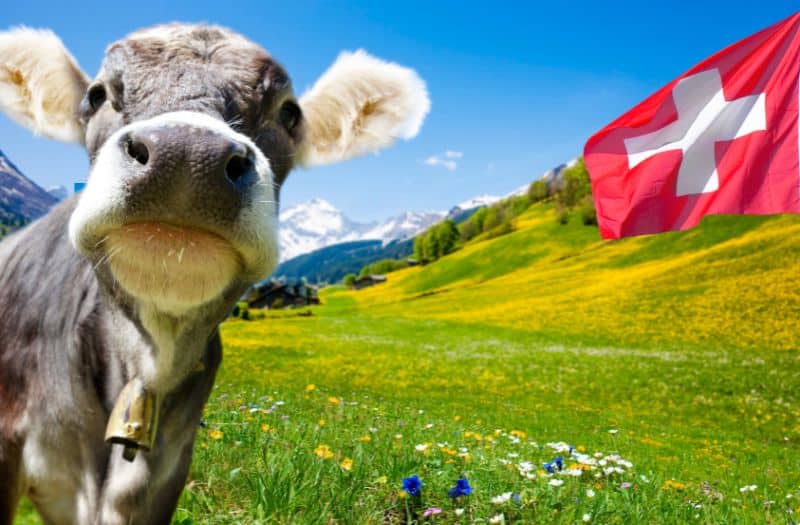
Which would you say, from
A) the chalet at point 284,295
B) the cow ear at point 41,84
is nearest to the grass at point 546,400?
the cow ear at point 41,84

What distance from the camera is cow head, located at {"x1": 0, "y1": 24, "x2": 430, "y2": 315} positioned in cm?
194

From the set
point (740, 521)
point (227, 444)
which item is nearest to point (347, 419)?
point (227, 444)

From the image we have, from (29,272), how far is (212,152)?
7.29 ft

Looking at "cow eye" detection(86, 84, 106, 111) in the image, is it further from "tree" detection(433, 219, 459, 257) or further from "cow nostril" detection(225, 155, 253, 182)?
"tree" detection(433, 219, 459, 257)

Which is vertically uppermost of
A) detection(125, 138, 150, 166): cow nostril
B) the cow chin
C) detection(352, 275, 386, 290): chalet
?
detection(352, 275, 386, 290): chalet

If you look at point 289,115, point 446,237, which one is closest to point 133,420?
point 289,115

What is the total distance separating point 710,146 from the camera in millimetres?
6930

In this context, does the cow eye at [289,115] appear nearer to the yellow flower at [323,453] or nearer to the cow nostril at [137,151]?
the cow nostril at [137,151]

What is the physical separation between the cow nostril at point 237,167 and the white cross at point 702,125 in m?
6.45

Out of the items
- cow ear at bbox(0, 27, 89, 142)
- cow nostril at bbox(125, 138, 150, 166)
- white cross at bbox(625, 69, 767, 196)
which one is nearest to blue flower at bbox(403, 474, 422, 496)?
cow nostril at bbox(125, 138, 150, 166)

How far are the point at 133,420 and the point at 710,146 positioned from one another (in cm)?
704

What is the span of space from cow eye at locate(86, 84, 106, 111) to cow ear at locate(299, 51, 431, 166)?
1.21 meters

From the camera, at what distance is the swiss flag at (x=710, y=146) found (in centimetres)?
629

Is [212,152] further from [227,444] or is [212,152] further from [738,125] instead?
[738,125]
